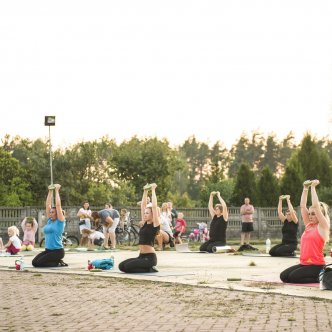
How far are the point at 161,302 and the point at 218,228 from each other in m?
14.8

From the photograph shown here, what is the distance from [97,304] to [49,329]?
2423 millimetres

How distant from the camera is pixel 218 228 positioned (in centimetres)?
2695

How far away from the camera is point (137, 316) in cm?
1076

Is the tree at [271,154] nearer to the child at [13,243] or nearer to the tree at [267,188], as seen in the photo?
the tree at [267,188]

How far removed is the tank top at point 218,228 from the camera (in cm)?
2673

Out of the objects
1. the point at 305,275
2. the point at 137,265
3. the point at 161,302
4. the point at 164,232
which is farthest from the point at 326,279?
the point at 164,232

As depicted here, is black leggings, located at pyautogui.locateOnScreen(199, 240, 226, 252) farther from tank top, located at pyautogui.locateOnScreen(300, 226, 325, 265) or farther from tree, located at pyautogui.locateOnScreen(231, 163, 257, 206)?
tree, located at pyautogui.locateOnScreen(231, 163, 257, 206)

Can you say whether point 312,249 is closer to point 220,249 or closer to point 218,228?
point 220,249

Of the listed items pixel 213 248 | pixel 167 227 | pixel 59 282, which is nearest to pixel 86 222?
pixel 167 227

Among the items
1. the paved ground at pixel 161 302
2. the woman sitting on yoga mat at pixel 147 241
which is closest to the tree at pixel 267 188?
the paved ground at pixel 161 302

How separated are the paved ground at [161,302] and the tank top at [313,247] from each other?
2.29 feet

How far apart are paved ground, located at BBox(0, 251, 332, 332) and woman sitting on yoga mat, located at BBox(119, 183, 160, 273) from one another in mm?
359

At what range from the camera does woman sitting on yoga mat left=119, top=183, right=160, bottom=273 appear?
673 inches

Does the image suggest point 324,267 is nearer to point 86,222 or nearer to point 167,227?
point 167,227
